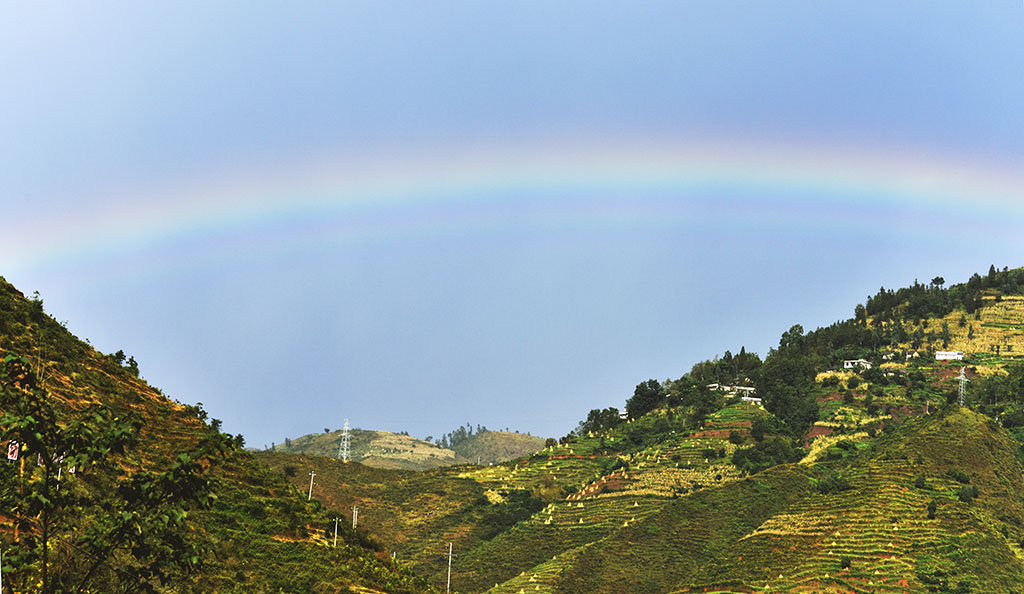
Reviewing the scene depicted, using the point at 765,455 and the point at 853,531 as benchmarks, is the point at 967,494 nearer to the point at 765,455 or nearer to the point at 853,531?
the point at 853,531

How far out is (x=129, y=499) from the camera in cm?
1399

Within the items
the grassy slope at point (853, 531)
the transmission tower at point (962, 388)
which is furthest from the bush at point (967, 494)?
the transmission tower at point (962, 388)

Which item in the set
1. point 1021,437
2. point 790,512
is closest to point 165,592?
point 790,512

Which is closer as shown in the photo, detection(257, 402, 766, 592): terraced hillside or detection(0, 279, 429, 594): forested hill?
detection(0, 279, 429, 594): forested hill

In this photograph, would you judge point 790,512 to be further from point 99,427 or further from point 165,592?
point 99,427

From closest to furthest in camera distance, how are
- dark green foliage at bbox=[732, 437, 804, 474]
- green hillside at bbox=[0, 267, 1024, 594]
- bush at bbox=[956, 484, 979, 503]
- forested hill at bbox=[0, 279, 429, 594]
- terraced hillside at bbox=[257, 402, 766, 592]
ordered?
1. forested hill at bbox=[0, 279, 429, 594]
2. green hillside at bbox=[0, 267, 1024, 594]
3. bush at bbox=[956, 484, 979, 503]
4. terraced hillside at bbox=[257, 402, 766, 592]
5. dark green foliage at bbox=[732, 437, 804, 474]

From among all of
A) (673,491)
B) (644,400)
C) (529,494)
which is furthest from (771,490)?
(644,400)

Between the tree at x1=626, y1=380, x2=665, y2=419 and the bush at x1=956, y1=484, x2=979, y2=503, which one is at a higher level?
the tree at x1=626, y1=380, x2=665, y2=419

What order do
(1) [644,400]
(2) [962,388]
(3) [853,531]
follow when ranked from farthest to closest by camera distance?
(1) [644,400], (2) [962,388], (3) [853,531]

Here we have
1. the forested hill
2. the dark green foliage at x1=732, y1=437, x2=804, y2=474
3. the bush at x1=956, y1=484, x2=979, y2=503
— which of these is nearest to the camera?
the forested hill

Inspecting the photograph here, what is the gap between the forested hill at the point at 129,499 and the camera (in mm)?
13578

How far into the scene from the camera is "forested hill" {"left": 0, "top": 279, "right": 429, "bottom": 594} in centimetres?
1358

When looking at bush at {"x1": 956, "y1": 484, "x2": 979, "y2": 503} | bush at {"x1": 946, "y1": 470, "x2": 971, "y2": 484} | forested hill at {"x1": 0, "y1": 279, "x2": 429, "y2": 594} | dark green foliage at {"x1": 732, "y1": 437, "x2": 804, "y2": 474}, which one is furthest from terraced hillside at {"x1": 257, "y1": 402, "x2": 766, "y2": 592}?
forested hill at {"x1": 0, "y1": 279, "x2": 429, "y2": 594}

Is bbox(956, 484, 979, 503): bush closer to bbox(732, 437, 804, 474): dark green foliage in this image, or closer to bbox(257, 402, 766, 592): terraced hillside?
bbox(732, 437, 804, 474): dark green foliage
